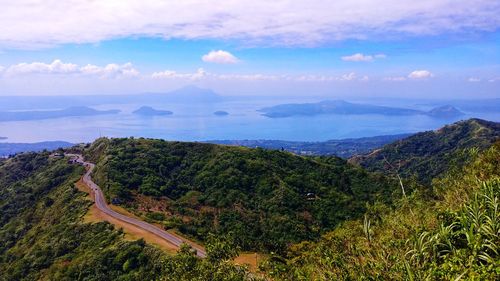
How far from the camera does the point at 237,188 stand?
75000 millimetres

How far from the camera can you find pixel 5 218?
253ft

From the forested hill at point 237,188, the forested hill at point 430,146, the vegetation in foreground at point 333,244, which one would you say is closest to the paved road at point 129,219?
the forested hill at point 237,188

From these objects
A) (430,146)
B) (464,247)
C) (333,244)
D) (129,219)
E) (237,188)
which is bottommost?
(430,146)

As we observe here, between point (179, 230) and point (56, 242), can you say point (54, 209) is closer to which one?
point (56, 242)

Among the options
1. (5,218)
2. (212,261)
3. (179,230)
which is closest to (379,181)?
(179,230)

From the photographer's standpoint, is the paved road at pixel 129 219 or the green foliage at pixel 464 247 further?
the paved road at pixel 129 219

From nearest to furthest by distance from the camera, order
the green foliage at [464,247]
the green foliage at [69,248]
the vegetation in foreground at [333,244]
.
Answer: the green foliage at [464,247] → the vegetation in foreground at [333,244] → the green foliage at [69,248]

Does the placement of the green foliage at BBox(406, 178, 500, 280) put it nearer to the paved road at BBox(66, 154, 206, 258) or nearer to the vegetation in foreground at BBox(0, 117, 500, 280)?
the vegetation in foreground at BBox(0, 117, 500, 280)

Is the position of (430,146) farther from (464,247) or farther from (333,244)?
(464,247)

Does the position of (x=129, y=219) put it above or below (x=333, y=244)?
below

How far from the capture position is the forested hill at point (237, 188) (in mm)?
59500

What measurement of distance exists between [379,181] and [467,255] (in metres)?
75.0

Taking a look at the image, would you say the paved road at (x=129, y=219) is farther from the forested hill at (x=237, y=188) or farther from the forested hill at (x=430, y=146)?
the forested hill at (x=430, y=146)

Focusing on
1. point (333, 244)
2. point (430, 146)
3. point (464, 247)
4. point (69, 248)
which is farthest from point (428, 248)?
point (430, 146)
